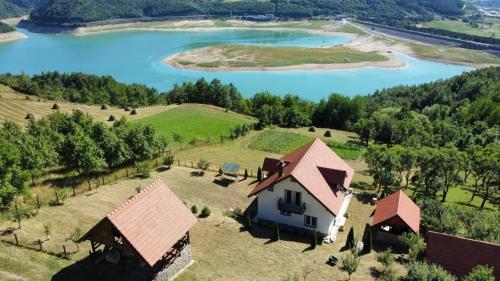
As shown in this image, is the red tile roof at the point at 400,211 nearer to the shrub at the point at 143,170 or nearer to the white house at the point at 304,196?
the white house at the point at 304,196

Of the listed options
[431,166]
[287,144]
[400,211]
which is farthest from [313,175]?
[287,144]

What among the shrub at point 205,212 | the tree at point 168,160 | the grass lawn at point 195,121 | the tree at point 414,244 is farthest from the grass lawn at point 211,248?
the grass lawn at point 195,121

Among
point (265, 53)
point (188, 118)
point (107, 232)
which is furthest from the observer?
point (265, 53)

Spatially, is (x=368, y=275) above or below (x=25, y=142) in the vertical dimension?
below

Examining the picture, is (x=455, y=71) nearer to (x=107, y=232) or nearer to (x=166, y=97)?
(x=166, y=97)

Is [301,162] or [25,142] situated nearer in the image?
[301,162]

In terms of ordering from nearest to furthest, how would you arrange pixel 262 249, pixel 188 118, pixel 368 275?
pixel 368 275, pixel 262 249, pixel 188 118

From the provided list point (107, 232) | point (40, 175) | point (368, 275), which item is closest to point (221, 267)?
point (107, 232)

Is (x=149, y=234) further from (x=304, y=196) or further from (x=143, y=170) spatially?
(x=143, y=170)
